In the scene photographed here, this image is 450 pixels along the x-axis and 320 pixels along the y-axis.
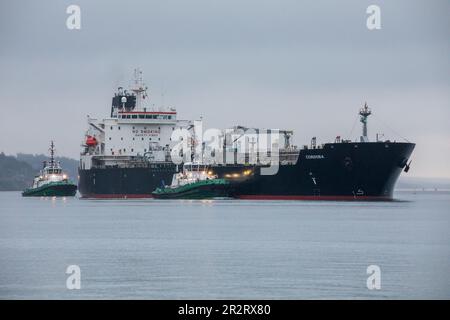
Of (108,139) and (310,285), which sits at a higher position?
(108,139)

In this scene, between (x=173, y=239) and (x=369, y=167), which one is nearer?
(x=173, y=239)

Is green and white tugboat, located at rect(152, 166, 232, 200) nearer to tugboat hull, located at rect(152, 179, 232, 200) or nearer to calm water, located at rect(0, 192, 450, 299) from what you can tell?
tugboat hull, located at rect(152, 179, 232, 200)

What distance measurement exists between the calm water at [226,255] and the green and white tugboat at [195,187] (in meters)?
16.6

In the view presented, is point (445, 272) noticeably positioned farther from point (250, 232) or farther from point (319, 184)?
point (319, 184)

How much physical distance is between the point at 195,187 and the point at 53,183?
90.6 ft

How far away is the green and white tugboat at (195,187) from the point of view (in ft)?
270

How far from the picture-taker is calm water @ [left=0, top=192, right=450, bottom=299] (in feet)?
101

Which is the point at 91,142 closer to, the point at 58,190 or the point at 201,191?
the point at 58,190

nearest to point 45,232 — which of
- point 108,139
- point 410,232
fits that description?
point 410,232

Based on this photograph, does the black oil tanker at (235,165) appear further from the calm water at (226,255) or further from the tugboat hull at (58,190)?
the calm water at (226,255)
